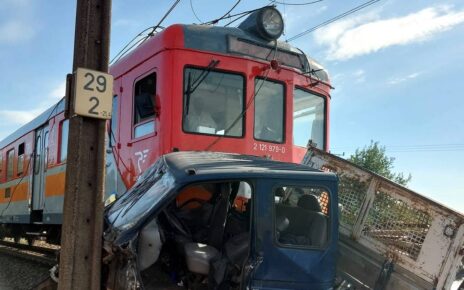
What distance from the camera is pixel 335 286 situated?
148 inches

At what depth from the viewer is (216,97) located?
249 inches

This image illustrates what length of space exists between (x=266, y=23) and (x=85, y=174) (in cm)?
367

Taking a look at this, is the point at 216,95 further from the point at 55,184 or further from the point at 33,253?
the point at 33,253

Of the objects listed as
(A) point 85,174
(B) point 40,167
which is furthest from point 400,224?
(B) point 40,167

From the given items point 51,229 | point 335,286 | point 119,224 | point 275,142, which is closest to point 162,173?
point 119,224

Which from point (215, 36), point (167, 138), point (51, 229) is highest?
point (215, 36)

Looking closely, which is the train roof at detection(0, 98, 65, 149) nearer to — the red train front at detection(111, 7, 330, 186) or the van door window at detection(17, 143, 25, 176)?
the van door window at detection(17, 143, 25, 176)

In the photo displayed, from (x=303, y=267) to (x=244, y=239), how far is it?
1.54ft

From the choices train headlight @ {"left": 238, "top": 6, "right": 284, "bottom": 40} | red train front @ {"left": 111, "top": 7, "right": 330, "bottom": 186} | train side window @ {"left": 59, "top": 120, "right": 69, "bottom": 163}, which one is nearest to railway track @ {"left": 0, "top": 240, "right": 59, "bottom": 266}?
train side window @ {"left": 59, "top": 120, "right": 69, "bottom": 163}

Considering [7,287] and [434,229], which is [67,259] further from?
[7,287]

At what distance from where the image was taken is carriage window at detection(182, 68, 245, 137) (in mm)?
6148

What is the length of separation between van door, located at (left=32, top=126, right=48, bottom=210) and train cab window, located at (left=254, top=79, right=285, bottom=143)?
5536 millimetres

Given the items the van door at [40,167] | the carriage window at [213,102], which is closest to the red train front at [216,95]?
the carriage window at [213,102]

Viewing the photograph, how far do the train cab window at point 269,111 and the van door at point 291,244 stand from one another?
289cm
